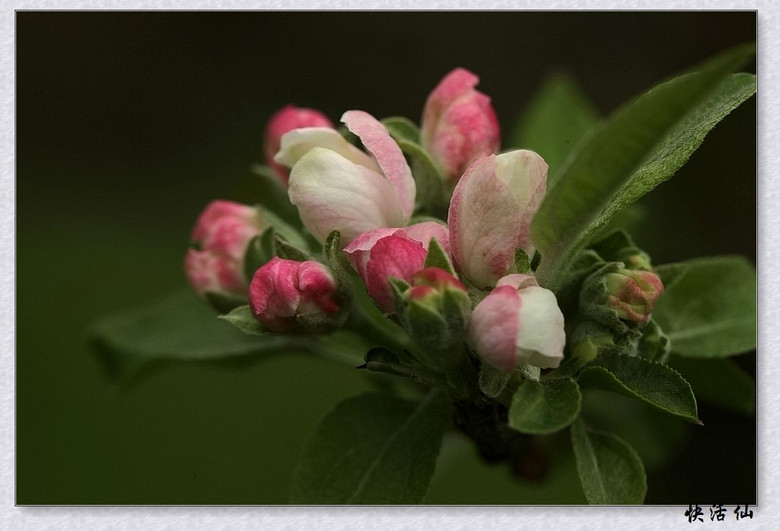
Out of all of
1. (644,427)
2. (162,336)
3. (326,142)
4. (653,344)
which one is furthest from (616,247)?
(162,336)

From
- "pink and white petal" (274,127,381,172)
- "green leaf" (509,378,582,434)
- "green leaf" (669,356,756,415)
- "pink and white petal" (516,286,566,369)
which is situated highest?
"pink and white petal" (274,127,381,172)

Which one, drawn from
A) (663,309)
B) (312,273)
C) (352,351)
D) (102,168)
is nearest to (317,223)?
(312,273)

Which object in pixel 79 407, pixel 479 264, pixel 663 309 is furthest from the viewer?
pixel 79 407

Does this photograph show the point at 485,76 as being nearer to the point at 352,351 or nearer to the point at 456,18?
the point at 456,18

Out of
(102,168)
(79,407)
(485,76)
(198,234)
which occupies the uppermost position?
(198,234)

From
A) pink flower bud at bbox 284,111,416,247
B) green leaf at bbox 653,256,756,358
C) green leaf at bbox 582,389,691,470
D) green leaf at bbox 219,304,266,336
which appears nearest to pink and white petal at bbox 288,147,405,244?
pink flower bud at bbox 284,111,416,247

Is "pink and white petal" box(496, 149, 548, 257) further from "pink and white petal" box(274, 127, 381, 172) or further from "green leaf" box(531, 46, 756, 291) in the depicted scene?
"pink and white petal" box(274, 127, 381, 172)

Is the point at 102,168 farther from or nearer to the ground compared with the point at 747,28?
nearer to the ground

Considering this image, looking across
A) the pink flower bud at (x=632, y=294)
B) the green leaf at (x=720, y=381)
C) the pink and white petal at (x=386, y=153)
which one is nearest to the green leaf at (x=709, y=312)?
the green leaf at (x=720, y=381)
